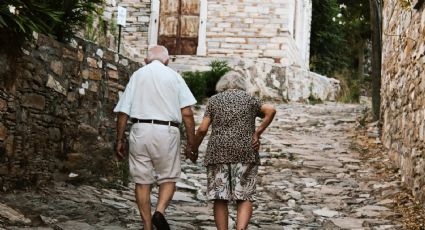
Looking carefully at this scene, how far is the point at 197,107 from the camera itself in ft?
41.8

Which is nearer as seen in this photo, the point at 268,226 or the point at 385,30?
the point at 268,226

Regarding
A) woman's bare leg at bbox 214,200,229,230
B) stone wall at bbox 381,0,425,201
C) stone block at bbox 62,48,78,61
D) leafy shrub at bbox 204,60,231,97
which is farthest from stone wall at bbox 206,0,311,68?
woman's bare leg at bbox 214,200,229,230

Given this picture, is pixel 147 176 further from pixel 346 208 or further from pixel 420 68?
pixel 420 68

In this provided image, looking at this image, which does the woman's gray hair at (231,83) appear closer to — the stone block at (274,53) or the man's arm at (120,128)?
the man's arm at (120,128)

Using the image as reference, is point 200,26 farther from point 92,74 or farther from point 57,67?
point 57,67

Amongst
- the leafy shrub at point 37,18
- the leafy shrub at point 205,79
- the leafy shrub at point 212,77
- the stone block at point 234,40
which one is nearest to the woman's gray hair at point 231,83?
the leafy shrub at point 37,18

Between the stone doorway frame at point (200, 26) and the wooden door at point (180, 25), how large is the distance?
117 mm

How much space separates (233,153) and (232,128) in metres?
0.19

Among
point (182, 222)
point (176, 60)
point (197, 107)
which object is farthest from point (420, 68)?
point (176, 60)

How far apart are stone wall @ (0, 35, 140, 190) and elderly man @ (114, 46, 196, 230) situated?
1.33m

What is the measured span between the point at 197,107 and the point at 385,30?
4.59 meters

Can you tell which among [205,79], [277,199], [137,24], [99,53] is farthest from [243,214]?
[137,24]

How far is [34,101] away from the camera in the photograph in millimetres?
5727

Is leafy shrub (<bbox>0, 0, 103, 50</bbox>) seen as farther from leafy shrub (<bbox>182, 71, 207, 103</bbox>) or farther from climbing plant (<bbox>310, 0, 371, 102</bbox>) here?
climbing plant (<bbox>310, 0, 371, 102</bbox>)
